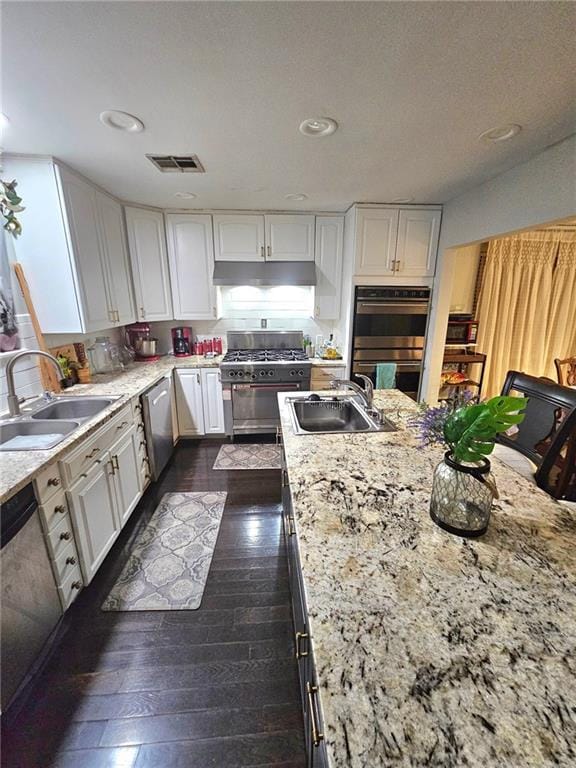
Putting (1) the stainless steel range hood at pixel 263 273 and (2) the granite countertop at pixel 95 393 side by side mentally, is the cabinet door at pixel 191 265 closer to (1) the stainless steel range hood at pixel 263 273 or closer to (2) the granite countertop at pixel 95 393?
(1) the stainless steel range hood at pixel 263 273

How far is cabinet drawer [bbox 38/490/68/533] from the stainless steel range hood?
249 cm

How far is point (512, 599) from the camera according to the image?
75cm

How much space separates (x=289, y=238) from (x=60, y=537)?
3.20 m

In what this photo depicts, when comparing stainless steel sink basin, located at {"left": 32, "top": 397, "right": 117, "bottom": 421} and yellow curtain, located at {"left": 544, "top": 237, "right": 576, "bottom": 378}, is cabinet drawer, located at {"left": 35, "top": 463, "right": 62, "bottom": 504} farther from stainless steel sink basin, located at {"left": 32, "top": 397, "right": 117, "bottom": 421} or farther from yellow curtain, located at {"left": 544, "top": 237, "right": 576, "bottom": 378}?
yellow curtain, located at {"left": 544, "top": 237, "right": 576, "bottom": 378}

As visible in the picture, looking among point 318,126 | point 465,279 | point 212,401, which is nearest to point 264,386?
point 212,401

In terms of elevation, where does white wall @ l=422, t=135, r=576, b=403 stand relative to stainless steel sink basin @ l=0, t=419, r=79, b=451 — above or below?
above

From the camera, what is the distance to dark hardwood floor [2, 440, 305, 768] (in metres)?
1.16

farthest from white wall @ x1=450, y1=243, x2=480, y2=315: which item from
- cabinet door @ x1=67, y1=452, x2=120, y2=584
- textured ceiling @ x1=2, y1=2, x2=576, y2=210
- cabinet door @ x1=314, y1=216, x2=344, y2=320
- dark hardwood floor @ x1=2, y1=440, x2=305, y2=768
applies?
cabinet door @ x1=67, y1=452, x2=120, y2=584

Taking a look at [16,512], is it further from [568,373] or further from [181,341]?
[568,373]

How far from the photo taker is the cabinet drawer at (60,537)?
1428 mm

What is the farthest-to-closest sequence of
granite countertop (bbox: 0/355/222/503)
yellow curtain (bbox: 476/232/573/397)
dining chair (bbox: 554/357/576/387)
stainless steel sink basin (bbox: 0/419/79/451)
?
1. yellow curtain (bbox: 476/232/573/397)
2. dining chair (bbox: 554/357/576/387)
3. stainless steel sink basin (bbox: 0/419/79/451)
4. granite countertop (bbox: 0/355/222/503)

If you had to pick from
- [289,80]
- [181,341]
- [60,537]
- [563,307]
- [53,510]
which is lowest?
[60,537]

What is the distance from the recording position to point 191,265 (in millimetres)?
3424

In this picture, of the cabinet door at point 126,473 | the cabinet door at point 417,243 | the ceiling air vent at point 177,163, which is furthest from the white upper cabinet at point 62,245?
the cabinet door at point 417,243
